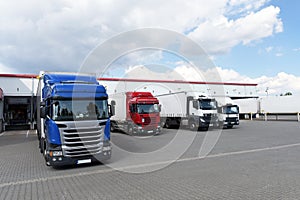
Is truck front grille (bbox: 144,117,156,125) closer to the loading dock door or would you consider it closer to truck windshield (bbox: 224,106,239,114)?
truck windshield (bbox: 224,106,239,114)

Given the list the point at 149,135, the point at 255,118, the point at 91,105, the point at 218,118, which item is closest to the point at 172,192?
the point at 91,105

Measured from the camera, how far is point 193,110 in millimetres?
20219

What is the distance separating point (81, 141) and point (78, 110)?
100cm

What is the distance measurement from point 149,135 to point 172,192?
1246 centimetres

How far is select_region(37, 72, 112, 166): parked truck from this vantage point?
7258 mm

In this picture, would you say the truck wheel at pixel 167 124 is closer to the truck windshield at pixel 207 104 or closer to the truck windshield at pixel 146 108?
the truck windshield at pixel 207 104

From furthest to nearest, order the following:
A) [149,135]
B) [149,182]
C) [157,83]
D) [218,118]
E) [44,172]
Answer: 1. [157,83]
2. [218,118]
3. [149,135]
4. [44,172]
5. [149,182]

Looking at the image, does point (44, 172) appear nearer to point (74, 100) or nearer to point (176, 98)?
point (74, 100)

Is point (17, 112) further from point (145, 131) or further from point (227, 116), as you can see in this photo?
point (227, 116)

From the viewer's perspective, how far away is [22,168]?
7.93 metres

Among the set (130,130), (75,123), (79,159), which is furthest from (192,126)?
(75,123)

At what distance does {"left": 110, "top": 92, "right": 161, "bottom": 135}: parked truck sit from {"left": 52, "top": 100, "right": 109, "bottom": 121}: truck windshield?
9273 millimetres

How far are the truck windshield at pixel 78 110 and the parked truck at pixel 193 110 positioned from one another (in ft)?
42.0

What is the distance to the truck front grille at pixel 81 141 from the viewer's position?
7.31 m
